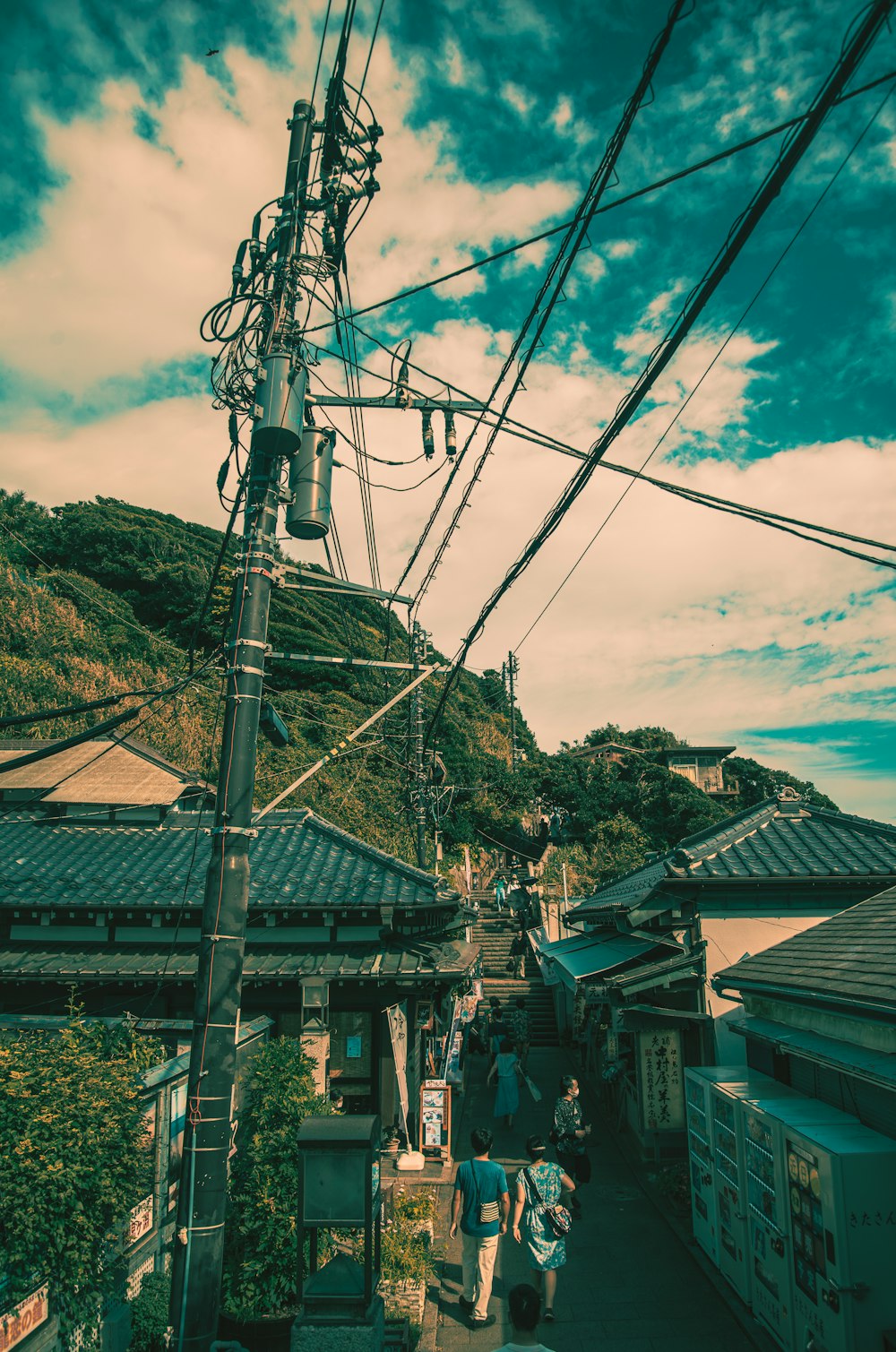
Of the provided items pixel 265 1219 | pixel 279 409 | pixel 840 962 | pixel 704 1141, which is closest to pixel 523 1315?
pixel 265 1219

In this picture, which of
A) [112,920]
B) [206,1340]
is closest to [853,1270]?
[206,1340]

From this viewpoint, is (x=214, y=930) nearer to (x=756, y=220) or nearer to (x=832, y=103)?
(x=756, y=220)

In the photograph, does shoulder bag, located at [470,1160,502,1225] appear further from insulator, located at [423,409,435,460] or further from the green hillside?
the green hillside

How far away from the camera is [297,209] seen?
7195 millimetres

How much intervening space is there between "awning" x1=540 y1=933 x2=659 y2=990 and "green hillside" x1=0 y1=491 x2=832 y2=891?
47.4ft

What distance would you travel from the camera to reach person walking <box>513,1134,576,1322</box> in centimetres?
744

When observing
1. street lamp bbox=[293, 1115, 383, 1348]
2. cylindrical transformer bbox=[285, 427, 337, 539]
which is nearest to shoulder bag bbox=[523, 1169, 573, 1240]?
street lamp bbox=[293, 1115, 383, 1348]

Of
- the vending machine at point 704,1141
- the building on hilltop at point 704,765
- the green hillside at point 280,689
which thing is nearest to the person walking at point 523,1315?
the vending machine at point 704,1141

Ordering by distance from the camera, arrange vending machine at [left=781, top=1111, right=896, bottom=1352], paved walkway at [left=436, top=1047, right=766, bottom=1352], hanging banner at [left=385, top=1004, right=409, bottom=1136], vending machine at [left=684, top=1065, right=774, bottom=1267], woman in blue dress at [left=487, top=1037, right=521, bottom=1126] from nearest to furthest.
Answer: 1. vending machine at [left=781, top=1111, right=896, bottom=1352]
2. paved walkway at [left=436, top=1047, right=766, bottom=1352]
3. vending machine at [left=684, top=1065, right=774, bottom=1267]
4. hanging banner at [left=385, top=1004, right=409, bottom=1136]
5. woman in blue dress at [left=487, top=1037, right=521, bottom=1126]

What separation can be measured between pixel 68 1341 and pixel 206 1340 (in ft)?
3.97

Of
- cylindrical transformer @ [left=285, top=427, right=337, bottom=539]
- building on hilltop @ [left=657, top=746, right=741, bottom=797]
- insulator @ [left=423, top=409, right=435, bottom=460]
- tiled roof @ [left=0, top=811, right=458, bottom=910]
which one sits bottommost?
tiled roof @ [left=0, top=811, right=458, bottom=910]

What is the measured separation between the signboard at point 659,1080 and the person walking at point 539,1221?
486 centimetres

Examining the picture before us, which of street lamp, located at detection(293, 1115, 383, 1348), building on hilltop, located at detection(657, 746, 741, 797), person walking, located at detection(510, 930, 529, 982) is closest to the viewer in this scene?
street lamp, located at detection(293, 1115, 383, 1348)

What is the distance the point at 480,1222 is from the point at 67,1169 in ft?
A: 14.0
